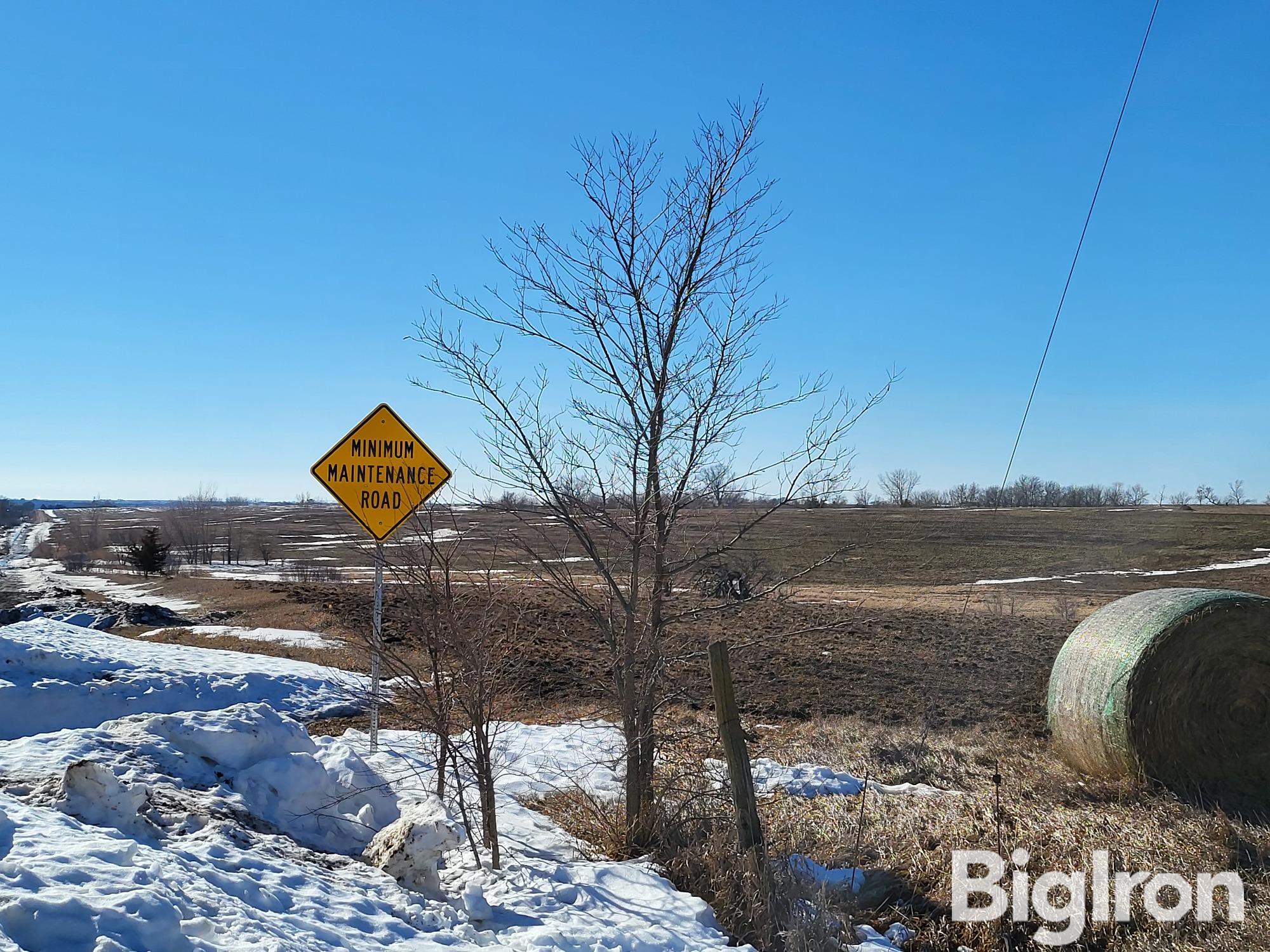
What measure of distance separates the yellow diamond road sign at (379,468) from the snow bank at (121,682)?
157 cm

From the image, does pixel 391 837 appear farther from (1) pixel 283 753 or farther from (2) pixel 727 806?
(2) pixel 727 806

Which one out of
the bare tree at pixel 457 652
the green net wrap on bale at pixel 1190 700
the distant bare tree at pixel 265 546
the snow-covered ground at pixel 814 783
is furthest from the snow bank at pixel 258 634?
the distant bare tree at pixel 265 546

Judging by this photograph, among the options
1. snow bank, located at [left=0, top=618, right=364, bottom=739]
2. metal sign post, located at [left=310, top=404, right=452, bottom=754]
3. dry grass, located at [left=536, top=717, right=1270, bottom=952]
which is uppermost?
metal sign post, located at [left=310, top=404, right=452, bottom=754]

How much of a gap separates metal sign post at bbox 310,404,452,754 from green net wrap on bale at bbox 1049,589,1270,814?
242 inches

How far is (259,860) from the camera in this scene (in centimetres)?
429

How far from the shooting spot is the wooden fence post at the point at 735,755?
514 centimetres

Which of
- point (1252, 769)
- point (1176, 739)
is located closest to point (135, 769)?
point (1176, 739)

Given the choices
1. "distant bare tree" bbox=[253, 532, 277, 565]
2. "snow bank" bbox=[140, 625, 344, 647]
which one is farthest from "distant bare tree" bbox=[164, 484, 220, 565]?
"snow bank" bbox=[140, 625, 344, 647]

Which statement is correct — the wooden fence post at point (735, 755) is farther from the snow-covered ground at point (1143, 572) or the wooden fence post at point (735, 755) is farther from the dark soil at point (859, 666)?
the snow-covered ground at point (1143, 572)

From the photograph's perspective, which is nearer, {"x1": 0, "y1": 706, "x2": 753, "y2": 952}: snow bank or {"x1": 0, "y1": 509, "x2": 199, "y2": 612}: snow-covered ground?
{"x1": 0, "y1": 706, "x2": 753, "y2": 952}: snow bank

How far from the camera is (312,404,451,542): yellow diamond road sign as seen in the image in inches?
316

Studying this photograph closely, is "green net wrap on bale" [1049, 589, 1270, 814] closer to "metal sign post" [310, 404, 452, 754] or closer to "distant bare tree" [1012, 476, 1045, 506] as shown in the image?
"metal sign post" [310, 404, 452, 754]

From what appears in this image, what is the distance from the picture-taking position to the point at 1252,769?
7141mm

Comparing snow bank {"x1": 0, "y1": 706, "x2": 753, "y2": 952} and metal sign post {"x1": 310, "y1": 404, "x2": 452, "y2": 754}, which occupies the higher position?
metal sign post {"x1": 310, "y1": 404, "x2": 452, "y2": 754}
